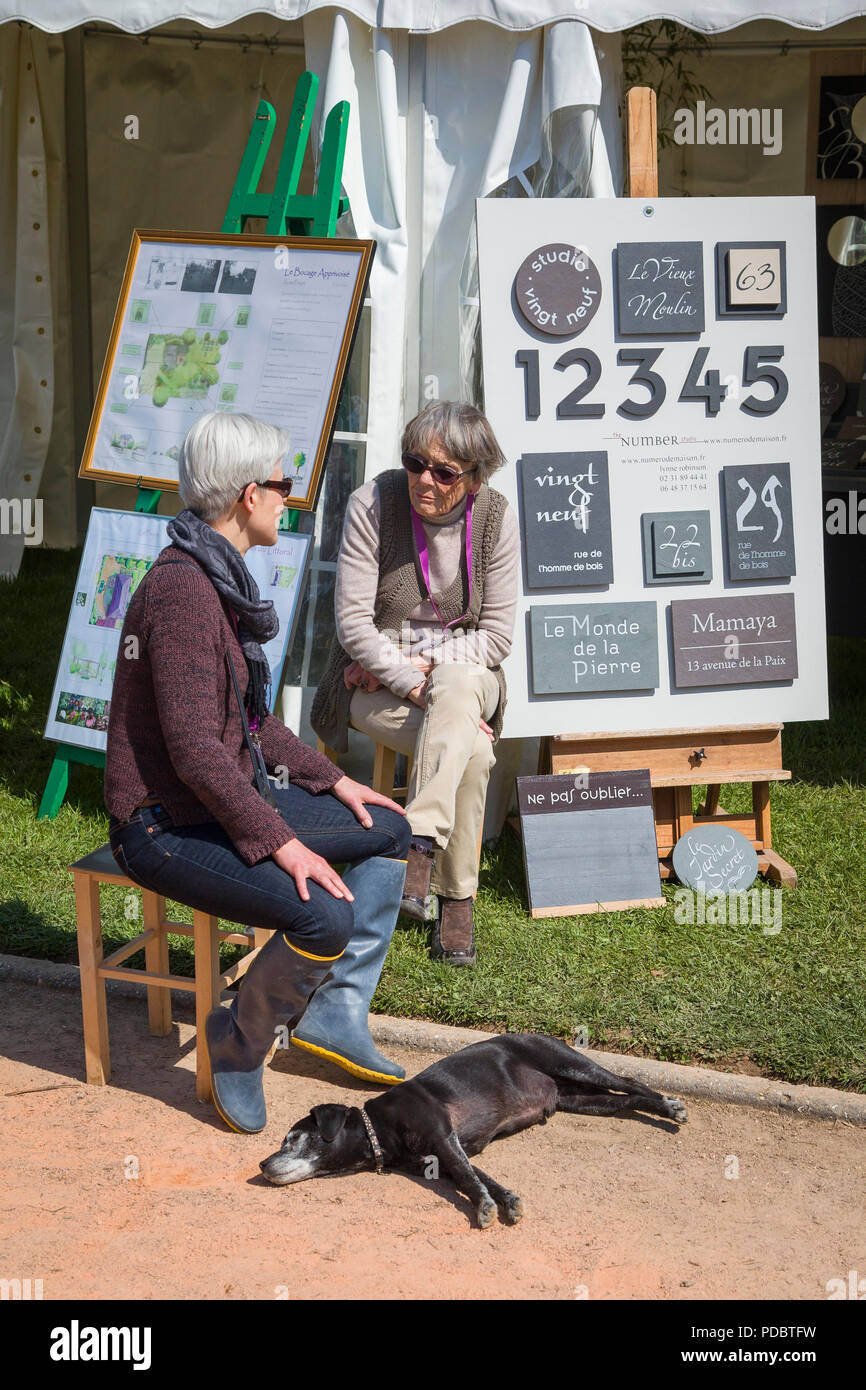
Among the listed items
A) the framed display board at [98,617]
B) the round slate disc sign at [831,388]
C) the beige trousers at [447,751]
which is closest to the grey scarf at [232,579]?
the beige trousers at [447,751]

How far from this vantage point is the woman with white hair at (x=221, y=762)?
9.79ft

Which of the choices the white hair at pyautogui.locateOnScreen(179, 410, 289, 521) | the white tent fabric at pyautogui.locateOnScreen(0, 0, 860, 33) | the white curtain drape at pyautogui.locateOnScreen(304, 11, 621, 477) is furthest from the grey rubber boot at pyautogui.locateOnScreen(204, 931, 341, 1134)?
the white tent fabric at pyautogui.locateOnScreen(0, 0, 860, 33)

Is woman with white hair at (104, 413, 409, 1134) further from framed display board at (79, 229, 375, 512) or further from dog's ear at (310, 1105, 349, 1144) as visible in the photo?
framed display board at (79, 229, 375, 512)

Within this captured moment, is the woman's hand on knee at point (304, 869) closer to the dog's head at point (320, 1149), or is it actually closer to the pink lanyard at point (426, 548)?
the dog's head at point (320, 1149)

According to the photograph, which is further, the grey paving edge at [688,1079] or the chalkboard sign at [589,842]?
the chalkboard sign at [589,842]

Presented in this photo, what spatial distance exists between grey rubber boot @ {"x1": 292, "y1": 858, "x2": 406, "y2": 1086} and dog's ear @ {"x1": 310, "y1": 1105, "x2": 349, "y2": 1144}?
411mm

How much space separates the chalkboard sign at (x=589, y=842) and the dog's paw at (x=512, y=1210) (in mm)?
1563

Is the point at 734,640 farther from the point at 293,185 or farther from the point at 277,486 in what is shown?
the point at 293,185

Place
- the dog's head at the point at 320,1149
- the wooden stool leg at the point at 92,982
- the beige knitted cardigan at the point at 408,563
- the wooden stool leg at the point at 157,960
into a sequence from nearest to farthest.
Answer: the dog's head at the point at 320,1149, the wooden stool leg at the point at 92,982, the wooden stool leg at the point at 157,960, the beige knitted cardigan at the point at 408,563

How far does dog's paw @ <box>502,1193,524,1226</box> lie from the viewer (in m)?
2.87

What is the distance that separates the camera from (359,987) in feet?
11.4

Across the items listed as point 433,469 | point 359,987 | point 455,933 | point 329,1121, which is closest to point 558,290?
point 433,469

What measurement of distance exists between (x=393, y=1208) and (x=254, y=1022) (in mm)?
515

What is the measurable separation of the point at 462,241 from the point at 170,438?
124 cm
